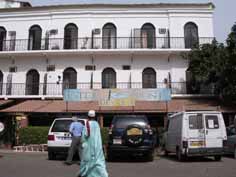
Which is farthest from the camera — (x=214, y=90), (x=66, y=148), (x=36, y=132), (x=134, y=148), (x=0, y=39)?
(x=0, y=39)

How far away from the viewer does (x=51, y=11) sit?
99.9ft

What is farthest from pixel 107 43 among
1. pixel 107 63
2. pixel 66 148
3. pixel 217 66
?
pixel 66 148

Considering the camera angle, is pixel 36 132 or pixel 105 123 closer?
pixel 36 132

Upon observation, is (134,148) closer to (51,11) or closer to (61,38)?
(61,38)

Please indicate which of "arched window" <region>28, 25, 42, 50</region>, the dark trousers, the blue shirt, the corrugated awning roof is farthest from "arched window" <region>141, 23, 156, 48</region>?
the dark trousers

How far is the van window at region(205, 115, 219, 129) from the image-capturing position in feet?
52.4

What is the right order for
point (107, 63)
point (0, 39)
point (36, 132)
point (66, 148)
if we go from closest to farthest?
point (66, 148)
point (36, 132)
point (107, 63)
point (0, 39)

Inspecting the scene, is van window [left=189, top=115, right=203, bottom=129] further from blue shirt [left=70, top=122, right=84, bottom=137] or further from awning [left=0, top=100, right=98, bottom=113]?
awning [left=0, top=100, right=98, bottom=113]

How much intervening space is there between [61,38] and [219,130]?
1743 centimetres

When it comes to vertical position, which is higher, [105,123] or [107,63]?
[107,63]

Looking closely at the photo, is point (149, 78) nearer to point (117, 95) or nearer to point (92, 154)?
point (117, 95)

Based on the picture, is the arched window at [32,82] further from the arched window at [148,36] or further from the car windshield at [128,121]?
the car windshield at [128,121]

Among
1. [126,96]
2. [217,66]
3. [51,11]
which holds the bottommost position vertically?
[126,96]

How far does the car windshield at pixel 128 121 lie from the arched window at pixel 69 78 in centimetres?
1390
